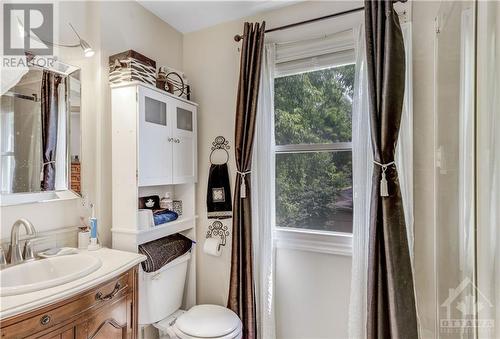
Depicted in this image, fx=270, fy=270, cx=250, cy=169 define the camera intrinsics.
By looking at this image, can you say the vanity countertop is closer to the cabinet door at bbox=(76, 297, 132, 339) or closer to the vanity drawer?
the vanity drawer

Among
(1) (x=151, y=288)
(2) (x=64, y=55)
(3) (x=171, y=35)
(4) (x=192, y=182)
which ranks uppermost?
(3) (x=171, y=35)

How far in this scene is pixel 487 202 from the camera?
0.86 metres

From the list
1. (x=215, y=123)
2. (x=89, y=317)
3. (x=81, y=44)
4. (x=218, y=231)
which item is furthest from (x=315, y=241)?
(x=81, y=44)

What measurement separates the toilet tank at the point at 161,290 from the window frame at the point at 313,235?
2.25 ft

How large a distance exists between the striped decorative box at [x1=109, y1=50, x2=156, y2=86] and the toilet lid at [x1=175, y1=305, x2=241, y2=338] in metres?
1.39

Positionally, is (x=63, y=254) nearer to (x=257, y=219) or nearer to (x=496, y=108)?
(x=257, y=219)

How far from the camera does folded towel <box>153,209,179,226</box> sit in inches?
66.0

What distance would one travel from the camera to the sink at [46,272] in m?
0.99

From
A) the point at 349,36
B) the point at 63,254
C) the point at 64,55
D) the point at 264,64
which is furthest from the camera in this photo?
the point at 264,64

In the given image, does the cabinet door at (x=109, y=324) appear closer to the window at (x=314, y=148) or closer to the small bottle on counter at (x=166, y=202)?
the small bottle on counter at (x=166, y=202)

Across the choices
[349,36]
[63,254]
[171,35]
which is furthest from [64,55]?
[349,36]

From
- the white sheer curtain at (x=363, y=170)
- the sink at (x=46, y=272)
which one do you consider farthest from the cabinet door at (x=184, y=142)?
the white sheer curtain at (x=363, y=170)

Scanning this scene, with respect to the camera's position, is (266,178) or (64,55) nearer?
(64,55)

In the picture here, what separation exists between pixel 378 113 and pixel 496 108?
0.53m
